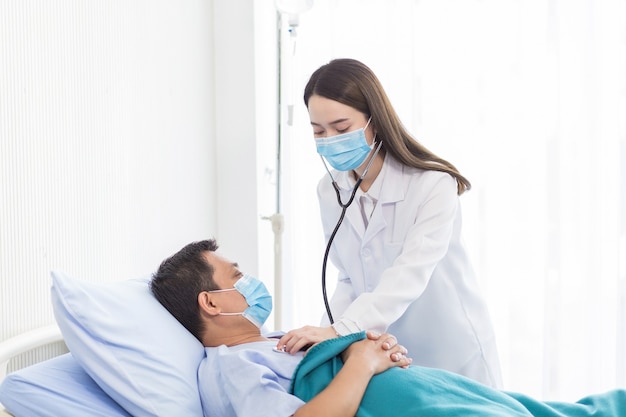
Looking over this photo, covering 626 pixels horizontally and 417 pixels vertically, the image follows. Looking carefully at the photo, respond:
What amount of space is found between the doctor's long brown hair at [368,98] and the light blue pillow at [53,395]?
0.86m

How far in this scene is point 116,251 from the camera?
1.91m

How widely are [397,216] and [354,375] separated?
0.54m

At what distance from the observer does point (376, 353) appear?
1373 mm

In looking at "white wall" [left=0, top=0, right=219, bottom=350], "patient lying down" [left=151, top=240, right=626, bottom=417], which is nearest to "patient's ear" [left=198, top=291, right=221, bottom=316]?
"patient lying down" [left=151, top=240, right=626, bottom=417]

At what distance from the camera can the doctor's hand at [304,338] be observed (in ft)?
4.58

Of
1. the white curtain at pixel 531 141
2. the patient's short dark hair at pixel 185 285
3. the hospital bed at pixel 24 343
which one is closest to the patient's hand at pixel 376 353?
the patient's short dark hair at pixel 185 285

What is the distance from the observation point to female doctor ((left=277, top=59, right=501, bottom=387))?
64.6 inches

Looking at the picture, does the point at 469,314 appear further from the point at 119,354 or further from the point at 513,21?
the point at 513,21

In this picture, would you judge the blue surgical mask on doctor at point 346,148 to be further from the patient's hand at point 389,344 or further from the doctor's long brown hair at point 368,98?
the patient's hand at point 389,344

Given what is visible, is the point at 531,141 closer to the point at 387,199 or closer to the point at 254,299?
the point at 387,199

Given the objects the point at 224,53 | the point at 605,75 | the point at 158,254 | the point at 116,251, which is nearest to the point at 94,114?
the point at 116,251

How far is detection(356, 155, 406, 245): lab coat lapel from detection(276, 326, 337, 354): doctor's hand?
37 cm

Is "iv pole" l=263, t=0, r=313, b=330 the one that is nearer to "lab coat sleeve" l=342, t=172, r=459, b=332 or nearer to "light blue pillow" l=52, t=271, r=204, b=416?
"lab coat sleeve" l=342, t=172, r=459, b=332

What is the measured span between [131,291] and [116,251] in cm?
46
